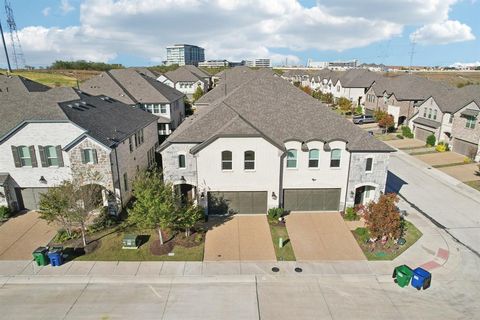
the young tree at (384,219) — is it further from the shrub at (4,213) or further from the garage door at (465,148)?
the shrub at (4,213)

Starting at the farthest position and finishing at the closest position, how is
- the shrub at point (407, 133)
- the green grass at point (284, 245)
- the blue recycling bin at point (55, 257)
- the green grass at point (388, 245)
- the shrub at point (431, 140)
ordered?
the shrub at point (407, 133) < the shrub at point (431, 140) < the green grass at point (388, 245) < the green grass at point (284, 245) < the blue recycling bin at point (55, 257)

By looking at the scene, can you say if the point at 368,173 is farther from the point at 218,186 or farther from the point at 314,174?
the point at 218,186

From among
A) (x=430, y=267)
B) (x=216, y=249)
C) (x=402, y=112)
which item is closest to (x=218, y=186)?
(x=216, y=249)

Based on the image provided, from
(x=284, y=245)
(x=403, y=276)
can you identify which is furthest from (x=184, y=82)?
(x=403, y=276)

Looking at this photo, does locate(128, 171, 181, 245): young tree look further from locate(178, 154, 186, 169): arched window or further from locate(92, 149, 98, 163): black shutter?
locate(92, 149, 98, 163): black shutter

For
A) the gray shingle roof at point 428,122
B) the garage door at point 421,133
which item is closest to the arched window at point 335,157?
the gray shingle roof at point 428,122

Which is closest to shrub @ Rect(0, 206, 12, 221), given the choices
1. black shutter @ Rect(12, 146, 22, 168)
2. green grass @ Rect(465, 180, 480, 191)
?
black shutter @ Rect(12, 146, 22, 168)
